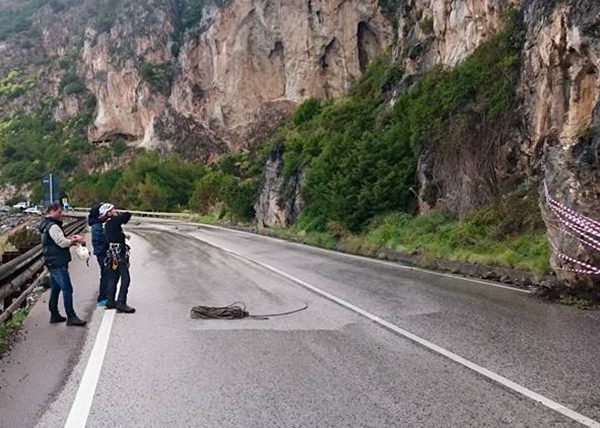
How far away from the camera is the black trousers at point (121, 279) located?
10023 mm

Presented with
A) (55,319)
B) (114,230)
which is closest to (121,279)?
(114,230)

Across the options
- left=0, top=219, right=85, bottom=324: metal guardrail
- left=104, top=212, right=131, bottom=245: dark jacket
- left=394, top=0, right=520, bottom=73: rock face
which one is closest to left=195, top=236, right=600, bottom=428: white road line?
left=104, top=212, right=131, bottom=245: dark jacket

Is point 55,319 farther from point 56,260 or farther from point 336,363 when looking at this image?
point 336,363

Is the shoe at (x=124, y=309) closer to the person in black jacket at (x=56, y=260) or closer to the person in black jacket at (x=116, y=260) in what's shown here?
the person in black jacket at (x=116, y=260)

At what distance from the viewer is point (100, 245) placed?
1063 centimetres

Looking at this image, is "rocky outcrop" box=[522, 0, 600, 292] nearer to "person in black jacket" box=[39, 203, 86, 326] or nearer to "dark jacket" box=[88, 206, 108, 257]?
"dark jacket" box=[88, 206, 108, 257]

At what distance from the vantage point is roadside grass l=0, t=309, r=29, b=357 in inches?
303

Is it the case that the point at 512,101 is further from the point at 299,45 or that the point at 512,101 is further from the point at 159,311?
the point at 299,45

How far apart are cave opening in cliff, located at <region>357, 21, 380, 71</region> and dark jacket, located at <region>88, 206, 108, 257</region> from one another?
56.6 metres

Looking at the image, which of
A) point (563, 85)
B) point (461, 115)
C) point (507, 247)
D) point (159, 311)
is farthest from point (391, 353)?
point (461, 115)

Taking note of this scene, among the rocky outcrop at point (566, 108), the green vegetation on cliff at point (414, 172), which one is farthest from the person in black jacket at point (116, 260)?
the green vegetation on cliff at point (414, 172)

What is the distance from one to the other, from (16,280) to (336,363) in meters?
6.53

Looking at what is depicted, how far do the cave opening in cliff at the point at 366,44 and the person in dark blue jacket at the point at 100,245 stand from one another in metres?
56.6

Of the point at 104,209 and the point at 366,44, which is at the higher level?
the point at 366,44
